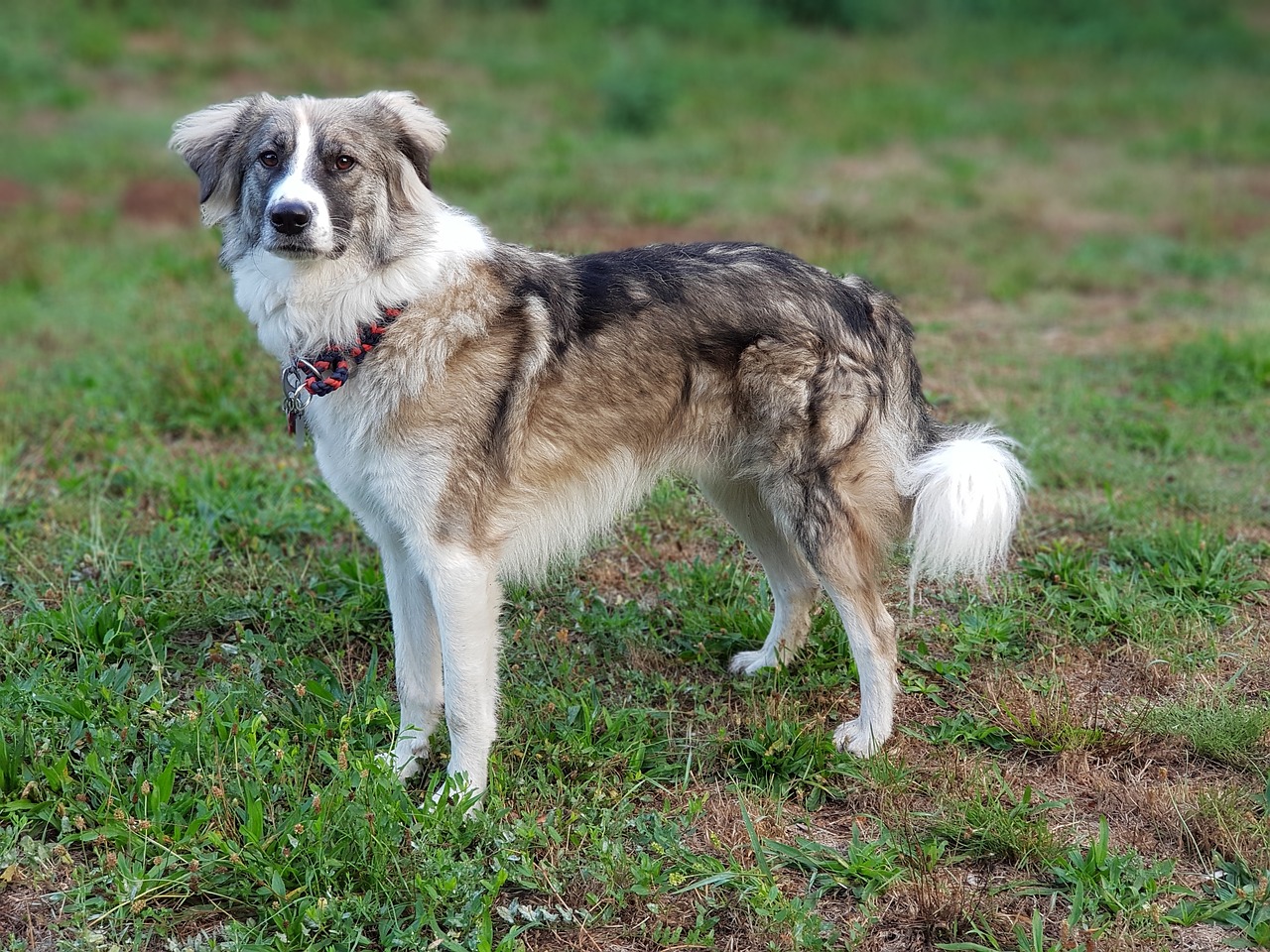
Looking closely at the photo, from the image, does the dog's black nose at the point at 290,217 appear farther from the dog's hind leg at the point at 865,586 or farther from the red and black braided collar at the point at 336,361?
the dog's hind leg at the point at 865,586

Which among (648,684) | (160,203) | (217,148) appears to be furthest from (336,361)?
(160,203)

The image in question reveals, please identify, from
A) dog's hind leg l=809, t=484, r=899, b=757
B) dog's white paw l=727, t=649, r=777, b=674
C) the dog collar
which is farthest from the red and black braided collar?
dog's white paw l=727, t=649, r=777, b=674

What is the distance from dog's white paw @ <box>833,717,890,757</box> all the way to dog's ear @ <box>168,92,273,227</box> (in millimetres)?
2520

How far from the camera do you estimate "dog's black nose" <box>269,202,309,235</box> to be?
10.4ft

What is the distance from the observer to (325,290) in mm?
3373

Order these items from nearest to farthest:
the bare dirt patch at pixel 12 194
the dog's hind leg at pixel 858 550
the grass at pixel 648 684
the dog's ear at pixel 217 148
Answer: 1. the grass at pixel 648 684
2. the dog's ear at pixel 217 148
3. the dog's hind leg at pixel 858 550
4. the bare dirt patch at pixel 12 194

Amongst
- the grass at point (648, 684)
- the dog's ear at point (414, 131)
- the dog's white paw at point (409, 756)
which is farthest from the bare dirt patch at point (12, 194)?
the dog's white paw at point (409, 756)

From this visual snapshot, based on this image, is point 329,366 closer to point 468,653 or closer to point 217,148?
point 217,148

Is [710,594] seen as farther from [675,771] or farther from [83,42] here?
[83,42]

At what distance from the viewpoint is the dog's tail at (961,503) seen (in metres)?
3.54

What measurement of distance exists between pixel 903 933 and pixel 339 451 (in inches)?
80.2

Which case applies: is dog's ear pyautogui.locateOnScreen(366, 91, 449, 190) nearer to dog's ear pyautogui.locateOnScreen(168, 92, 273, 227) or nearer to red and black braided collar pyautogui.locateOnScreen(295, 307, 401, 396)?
dog's ear pyautogui.locateOnScreen(168, 92, 273, 227)

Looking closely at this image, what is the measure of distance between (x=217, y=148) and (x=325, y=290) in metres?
0.58

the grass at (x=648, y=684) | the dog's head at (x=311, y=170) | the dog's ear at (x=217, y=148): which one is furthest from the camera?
the dog's ear at (x=217, y=148)
